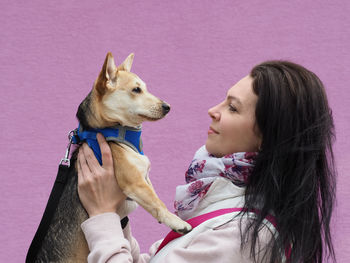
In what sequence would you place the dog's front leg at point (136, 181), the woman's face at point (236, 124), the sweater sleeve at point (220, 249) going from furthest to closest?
the dog's front leg at point (136, 181), the woman's face at point (236, 124), the sweater sleeve at point (220, 249)

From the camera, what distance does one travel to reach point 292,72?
108 centimetres

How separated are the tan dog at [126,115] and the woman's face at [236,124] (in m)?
0.23

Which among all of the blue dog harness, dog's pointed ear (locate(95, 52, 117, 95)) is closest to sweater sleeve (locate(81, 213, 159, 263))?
the blue dog harness

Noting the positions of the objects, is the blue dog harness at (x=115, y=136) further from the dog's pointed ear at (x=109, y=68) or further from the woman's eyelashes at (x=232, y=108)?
the woman's eyelashes at (x=232, y=108)

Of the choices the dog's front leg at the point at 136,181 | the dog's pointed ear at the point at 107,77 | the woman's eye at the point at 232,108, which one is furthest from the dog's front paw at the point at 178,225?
the dog's pointed ear at the point at 107,77

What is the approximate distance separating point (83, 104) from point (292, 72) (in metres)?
0.71

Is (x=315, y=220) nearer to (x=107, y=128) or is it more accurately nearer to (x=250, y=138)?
(x=250, y=138)

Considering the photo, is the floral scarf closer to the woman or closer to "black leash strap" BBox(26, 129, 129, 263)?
the woman

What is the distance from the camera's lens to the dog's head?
1.27 m

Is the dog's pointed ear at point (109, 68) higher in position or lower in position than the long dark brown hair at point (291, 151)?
higher

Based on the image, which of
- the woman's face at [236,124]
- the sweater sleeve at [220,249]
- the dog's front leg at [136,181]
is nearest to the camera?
the sweater sleeve at [220,249]

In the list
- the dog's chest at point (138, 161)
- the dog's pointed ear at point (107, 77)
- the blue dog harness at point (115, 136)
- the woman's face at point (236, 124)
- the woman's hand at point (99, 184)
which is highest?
the dog's pointed ear at point (107, 77)

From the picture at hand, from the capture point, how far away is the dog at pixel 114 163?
1.20m

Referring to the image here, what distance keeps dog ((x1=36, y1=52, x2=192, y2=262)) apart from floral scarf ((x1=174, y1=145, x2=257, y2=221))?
3.0 inches
